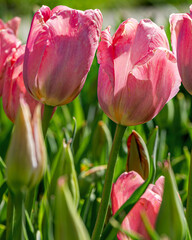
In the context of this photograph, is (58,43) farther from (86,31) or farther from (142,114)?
(142,114)

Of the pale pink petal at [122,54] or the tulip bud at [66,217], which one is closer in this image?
the tulip bud at [66,217]

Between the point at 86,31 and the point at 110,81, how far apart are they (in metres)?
0.07

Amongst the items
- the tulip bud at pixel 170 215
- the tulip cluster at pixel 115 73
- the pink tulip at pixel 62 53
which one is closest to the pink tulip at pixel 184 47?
the tulip cluster at pixel 115 73

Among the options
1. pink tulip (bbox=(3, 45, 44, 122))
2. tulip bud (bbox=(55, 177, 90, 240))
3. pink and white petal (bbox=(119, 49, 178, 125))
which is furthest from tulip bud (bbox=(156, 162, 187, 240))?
pink tulip (bbox=(3, 45, 44, 122))

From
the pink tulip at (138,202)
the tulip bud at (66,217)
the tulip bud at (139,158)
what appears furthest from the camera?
the tulip bud at (139,158)

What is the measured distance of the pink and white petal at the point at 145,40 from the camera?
24.2 inches

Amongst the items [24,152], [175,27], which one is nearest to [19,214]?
[24,152]

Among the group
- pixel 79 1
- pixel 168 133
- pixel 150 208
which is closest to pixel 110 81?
pixel 150 208

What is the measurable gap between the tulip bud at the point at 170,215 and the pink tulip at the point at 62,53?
0.77 ft

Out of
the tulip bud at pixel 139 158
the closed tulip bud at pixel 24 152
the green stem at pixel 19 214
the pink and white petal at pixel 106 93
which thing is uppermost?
the closed tulip bud at pixel 24 152

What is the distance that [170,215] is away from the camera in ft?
1.44

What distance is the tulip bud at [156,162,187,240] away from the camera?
43 centimetres

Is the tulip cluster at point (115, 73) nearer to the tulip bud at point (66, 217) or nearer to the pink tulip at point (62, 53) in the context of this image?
the pink tulip at point (62, 53)

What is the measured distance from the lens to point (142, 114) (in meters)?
0.63
